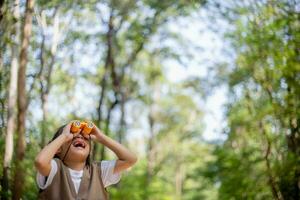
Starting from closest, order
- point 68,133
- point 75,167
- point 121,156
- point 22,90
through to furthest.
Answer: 1. point 68,133
2. point 75,167
3. point 121,156
4. point 22,90

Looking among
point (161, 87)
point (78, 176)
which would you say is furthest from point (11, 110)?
point (161, 87)

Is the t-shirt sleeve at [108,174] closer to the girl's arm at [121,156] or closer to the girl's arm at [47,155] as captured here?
the girl's arm at [121,156]

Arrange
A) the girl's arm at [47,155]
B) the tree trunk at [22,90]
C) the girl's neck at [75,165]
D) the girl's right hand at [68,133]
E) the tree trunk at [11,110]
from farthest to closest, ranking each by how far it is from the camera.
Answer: the tree trunk at [22,90]
the tree trunk at [11,110]
the girl's neck at [75,165]
the girl's right hand at [68,133]
the girl's arm at [47,155]

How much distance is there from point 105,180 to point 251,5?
634 cm

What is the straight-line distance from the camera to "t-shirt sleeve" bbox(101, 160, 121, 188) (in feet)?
8.97

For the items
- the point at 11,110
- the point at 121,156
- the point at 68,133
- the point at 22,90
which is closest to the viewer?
the point at 68,133

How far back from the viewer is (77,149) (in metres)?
2.62

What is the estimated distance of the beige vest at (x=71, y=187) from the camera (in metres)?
2.46

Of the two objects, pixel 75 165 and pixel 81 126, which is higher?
pixel 81 126

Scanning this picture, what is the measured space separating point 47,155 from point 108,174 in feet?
1.44

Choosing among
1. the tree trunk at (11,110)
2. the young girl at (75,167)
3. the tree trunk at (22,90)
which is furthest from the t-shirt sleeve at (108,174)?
the tree trunk at (22,90)

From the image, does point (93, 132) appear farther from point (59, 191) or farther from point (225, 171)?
point (225, 171)

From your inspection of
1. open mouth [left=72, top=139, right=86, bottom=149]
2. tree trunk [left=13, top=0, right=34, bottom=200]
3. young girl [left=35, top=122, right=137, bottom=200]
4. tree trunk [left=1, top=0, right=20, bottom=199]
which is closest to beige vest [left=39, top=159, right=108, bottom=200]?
young girl [left=35, top=122, right=137, bottom=200]

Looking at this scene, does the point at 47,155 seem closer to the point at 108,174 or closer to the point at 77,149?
the point at 77,149
